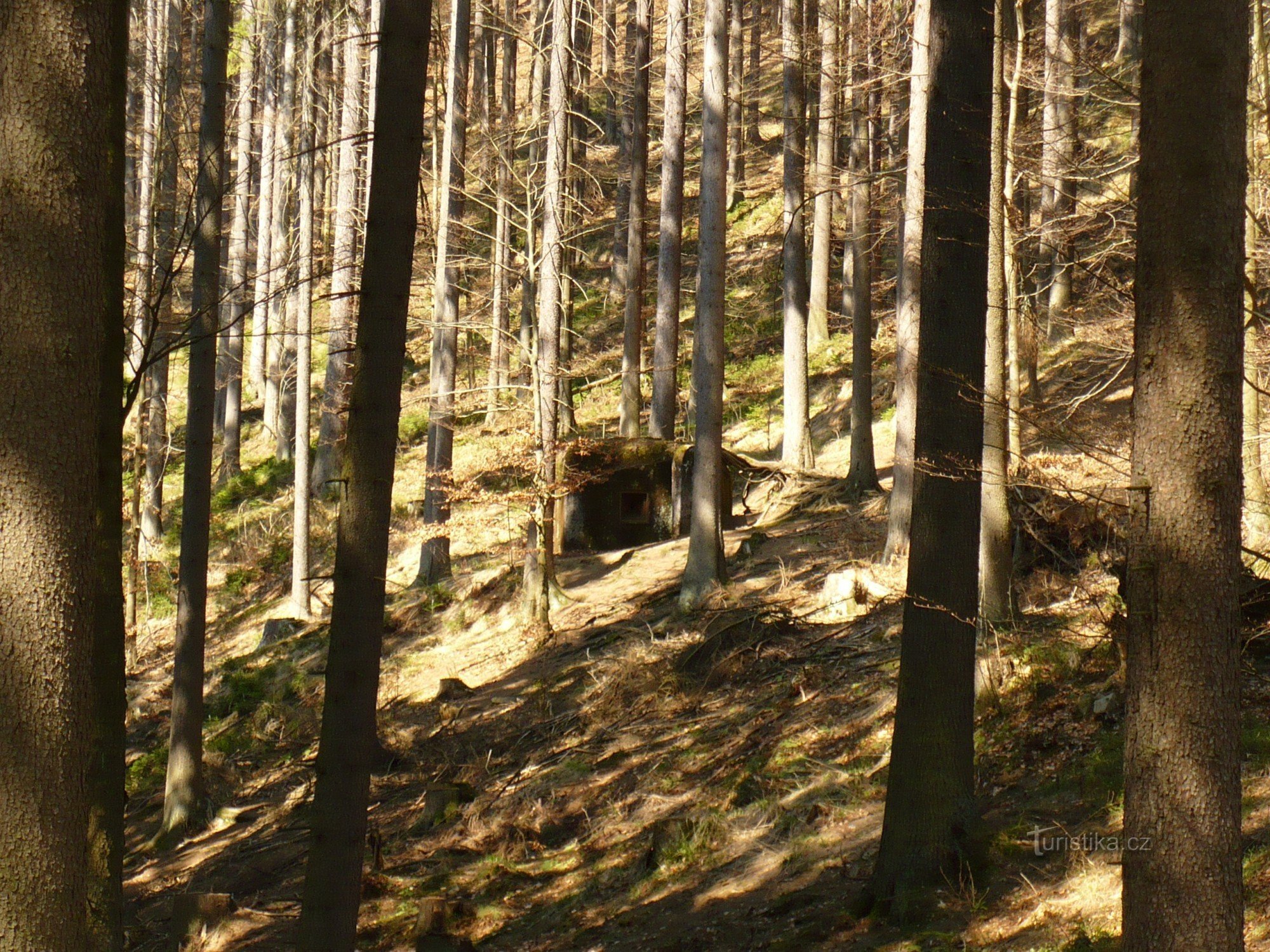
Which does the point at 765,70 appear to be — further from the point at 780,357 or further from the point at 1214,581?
the point at 1214,581

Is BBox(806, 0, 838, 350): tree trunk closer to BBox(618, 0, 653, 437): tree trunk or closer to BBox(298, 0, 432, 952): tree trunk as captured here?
BBox(618, 0, 653, 437): tree trunk

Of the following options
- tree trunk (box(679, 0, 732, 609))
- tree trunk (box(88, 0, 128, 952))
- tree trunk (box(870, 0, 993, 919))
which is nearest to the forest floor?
tree trunk (box(870, 0, 993, 919))

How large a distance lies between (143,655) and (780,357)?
16461 mm

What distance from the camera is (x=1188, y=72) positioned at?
14.7 ft

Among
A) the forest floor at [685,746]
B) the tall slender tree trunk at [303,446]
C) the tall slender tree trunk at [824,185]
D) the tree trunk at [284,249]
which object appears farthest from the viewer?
the tree trunk at [284,249]

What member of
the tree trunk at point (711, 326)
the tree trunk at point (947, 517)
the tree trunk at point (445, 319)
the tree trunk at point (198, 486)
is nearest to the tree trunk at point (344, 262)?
the tree trunk at point (445, 319)

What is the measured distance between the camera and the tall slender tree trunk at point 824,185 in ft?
55.2

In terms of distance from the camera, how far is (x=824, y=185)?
21.8 metres

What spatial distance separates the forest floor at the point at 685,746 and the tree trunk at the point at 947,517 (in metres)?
0.35

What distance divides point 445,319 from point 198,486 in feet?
27.9

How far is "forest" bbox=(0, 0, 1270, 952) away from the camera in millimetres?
4348

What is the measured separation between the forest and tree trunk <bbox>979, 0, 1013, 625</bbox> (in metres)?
Answer: 0.05

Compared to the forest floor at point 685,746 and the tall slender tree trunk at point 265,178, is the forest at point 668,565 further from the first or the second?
the tall slender tree trunk at point 265,178

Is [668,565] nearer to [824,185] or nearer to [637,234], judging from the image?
[637,234]
